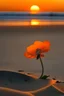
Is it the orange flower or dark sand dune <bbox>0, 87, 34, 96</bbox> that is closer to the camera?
dark sand dune <bbox>0, 87, 34, 96</bbox>

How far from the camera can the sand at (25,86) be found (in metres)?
0.64

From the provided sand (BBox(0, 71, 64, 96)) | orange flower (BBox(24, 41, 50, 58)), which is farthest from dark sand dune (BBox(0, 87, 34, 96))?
orange flower (BBox(24, 41, 50, 58))

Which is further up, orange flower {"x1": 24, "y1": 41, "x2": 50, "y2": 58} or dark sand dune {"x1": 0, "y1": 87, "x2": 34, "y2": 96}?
orange flower {"x1": 24, "y1": 41, "x2": 50, "y2": 58}

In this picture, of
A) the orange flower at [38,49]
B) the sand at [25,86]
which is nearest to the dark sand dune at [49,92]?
the sand at [25,86]

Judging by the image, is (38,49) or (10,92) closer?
(10,92)

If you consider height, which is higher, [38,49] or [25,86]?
[38,49]

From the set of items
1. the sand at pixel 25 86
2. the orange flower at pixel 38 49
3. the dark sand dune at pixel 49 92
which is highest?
the orange flower at pixel 38 49

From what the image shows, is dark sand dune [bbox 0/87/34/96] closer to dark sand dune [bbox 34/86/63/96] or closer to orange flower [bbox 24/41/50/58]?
dark sand dune [bbox 34/86/63/96]

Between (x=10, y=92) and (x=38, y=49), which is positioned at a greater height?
(x=38, y=49)

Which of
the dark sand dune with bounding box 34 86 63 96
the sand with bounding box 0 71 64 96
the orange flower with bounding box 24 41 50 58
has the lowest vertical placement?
the dark sand dune with bounding box 34 86 63 96

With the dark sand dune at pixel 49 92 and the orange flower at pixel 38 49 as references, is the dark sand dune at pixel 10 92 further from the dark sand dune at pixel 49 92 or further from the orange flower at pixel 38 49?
the orange flower at pixel 38 49

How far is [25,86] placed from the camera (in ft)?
2.29

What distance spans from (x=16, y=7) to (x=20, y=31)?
→ 1.20 m

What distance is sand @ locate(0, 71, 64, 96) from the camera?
0.64m
